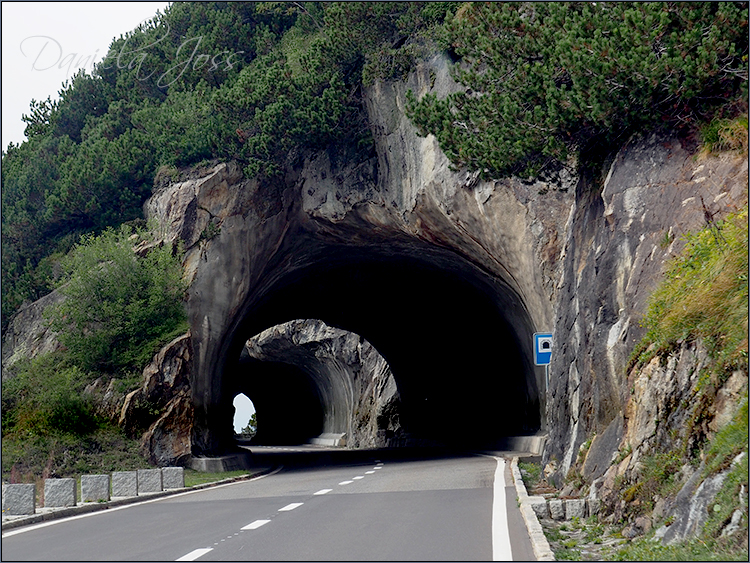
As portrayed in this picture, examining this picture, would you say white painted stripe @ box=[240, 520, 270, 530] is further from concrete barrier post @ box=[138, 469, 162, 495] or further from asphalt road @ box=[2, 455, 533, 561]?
concrete barrier post @ box=[138, 469, 162, 495]

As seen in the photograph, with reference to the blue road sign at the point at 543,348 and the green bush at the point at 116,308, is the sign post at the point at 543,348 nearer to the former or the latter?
the blue road sign at the point at 543,348

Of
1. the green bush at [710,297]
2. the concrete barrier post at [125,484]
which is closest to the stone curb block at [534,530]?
the green bush at [710,297]

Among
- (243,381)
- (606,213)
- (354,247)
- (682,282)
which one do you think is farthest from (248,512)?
(243,381)

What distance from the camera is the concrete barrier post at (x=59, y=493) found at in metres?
13.6

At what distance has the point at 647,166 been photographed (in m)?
14.0

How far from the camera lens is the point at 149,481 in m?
17.0

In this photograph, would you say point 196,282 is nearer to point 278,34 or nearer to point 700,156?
point 278,34

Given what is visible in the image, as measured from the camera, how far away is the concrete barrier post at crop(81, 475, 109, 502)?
14.7 m

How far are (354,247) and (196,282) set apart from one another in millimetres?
6485

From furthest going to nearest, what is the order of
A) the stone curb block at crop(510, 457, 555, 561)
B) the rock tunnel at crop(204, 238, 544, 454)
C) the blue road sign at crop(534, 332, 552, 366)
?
the rock tunnel at crop(204, 238, 544, 454) < the blue road sign at crop(534, 332, 552, 366) < the stone curb block at crop(510, 457, 555, 561)

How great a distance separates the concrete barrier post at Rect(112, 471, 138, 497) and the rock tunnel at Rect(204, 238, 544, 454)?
14.2 meters

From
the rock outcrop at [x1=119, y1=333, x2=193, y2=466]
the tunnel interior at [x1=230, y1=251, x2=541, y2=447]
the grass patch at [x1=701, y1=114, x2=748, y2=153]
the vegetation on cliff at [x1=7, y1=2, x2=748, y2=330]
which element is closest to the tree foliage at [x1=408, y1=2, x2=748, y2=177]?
the vegetation on cliff at [x1=7, y1=2, x2=748, y2=330]

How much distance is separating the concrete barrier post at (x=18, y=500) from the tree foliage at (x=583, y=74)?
32.7 ft

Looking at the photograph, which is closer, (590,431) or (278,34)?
(590,431)
